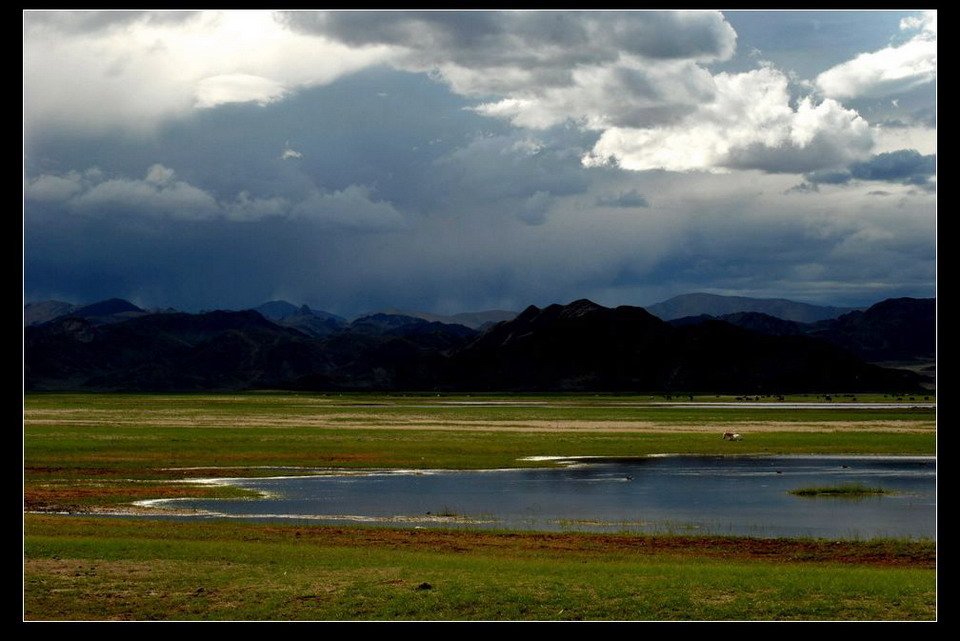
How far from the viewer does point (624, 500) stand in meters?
48.2

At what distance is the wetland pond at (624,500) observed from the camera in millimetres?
40125

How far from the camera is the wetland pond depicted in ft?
132

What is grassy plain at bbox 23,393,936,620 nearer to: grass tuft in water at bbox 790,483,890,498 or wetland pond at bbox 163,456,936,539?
wetland pond at bbox 163,456,936,539

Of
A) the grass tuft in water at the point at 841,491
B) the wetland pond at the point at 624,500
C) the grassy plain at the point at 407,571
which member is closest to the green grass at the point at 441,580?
the grassy plain at the point at 407,571

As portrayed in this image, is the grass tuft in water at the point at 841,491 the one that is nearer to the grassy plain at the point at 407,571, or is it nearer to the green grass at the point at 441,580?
the grassy plain at the point at 407,571

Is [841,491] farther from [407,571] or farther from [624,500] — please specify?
[407,571]

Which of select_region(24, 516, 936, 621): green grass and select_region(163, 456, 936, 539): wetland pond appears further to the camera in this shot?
select_region(163, 456, 936, 539): wetland pond

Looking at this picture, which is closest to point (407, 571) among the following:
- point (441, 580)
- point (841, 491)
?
point (441, 580)

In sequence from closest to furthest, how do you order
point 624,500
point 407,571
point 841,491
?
point 407,571
point 624,500
point 841,491

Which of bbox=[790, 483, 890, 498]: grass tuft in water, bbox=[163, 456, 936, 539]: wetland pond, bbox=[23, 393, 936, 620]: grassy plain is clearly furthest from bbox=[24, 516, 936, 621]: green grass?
bbox=[790, 483, 890, 498]: grass tuft in water

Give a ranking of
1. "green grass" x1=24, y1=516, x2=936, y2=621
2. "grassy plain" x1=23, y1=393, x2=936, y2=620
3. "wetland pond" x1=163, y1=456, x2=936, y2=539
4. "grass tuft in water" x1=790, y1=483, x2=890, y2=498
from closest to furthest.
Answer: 1. "green grass" x1=24, y1=516, x2=936, y2=621
2. "grassy plain" x1=23, y1=393, x2=936, y2=620
3. "wetland pond" x1=163, y1=456, x2=936, y2=539
4. "grass tuft in water" x1=790, y1=483, x2=890, y2=498

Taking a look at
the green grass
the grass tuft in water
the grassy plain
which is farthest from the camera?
the grass tuft in water
